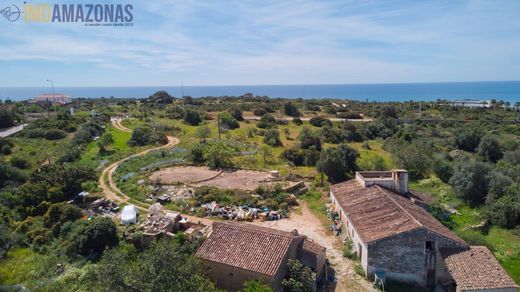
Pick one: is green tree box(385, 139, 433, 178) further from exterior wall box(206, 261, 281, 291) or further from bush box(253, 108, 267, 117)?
bush box(253, 108, 267, 117)

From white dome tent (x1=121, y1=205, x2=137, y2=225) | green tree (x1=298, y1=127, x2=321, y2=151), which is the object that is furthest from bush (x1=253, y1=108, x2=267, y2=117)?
white dome tent (x1=121, y1=205, x2=137, y2=225)

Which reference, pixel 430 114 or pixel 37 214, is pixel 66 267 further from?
pixel 430 114

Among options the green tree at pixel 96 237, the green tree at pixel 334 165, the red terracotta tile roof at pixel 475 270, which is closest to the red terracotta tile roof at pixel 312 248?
the red terracotta tile roof at pixel 475 270

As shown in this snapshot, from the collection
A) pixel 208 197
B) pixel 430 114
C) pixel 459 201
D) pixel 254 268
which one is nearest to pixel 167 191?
pixel 208 197

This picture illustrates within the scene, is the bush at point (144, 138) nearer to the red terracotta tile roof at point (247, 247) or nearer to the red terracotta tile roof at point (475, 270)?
the red terracotta tile roof at point (247, 247)

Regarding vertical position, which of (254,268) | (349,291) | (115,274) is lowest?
(349,291)

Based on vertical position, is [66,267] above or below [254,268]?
below
